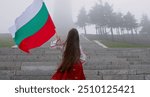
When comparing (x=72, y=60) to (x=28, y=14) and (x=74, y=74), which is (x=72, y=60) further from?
(x=28, y=14)

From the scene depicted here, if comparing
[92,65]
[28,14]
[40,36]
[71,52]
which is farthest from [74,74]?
[92,65]

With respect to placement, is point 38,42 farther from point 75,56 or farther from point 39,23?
point 75,56

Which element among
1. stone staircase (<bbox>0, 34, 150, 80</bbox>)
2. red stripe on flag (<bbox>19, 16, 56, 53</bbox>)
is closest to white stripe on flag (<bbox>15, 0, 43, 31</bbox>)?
red stripe on flag (<bbox>19, 16, 56, 53</bbox>)

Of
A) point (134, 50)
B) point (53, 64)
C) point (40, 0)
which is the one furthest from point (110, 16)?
point (40, 0)

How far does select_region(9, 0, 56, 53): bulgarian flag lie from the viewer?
7355 millimetres

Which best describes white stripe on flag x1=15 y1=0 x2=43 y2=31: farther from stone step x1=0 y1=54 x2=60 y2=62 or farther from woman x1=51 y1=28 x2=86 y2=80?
stone step x1=0 y1=54 x2=60 y2=62

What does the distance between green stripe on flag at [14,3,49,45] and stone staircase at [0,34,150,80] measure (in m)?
3.73

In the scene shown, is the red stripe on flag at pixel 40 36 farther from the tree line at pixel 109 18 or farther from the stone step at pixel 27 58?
A: the tree line at pixel 109 18

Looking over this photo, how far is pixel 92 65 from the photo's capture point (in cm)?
1330

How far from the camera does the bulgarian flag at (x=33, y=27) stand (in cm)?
736

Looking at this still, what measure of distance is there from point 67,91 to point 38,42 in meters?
1.23

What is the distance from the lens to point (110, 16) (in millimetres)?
54188

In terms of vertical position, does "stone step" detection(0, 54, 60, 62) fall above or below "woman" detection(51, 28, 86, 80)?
below

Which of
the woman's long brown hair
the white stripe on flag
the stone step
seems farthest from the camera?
the stone step
